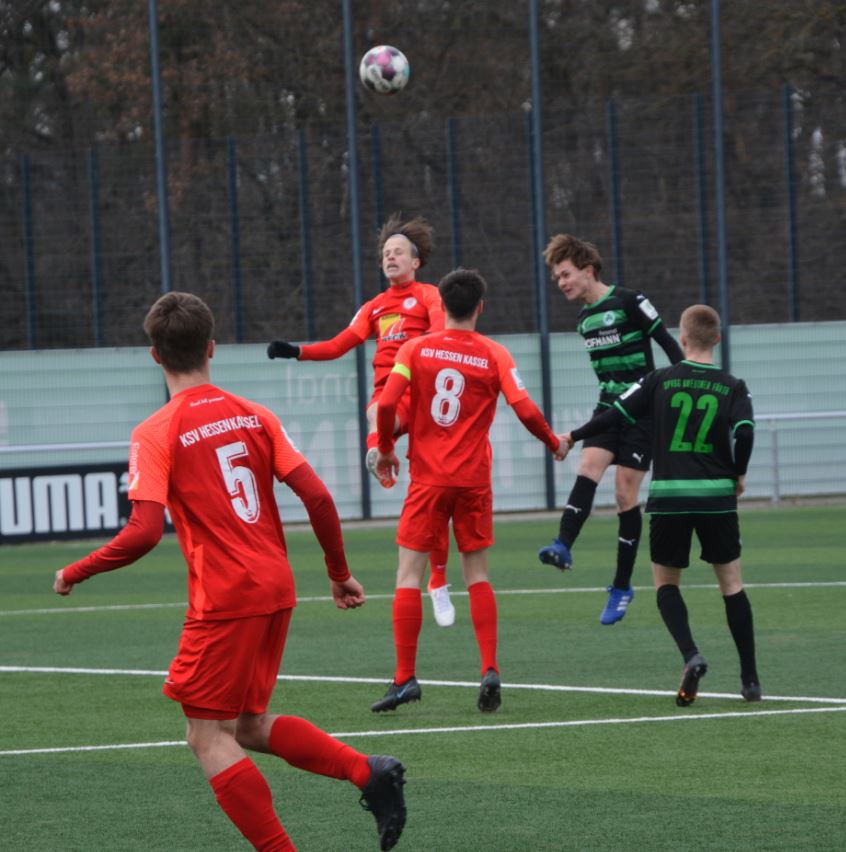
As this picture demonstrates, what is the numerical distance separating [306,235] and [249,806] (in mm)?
16291

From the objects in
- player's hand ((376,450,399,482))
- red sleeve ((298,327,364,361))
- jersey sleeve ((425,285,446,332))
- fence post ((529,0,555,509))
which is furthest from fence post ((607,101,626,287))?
player's hand ((376,450,399,482))

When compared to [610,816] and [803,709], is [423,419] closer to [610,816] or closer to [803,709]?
[803,709]

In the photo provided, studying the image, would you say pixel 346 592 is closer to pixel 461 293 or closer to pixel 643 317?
pixel 461 293

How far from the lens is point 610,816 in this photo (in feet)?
18.6

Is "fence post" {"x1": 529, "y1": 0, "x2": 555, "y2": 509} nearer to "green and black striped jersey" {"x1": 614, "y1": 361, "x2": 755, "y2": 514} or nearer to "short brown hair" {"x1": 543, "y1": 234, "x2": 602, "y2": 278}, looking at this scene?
"short brown hair" {"x1": 543, "y1": 234, "x2": 602, "y2": 278}

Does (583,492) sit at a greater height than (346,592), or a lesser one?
lesser

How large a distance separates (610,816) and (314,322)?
15.3 meters

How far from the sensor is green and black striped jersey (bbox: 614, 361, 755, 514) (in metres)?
7.56

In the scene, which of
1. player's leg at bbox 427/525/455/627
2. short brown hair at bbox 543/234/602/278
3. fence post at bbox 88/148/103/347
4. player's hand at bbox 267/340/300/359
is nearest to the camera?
player's hand at bbox 267/340/300/359

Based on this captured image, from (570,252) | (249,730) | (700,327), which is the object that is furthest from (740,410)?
(249,730)

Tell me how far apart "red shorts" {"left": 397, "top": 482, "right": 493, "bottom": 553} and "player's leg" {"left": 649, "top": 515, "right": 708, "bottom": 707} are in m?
0.78

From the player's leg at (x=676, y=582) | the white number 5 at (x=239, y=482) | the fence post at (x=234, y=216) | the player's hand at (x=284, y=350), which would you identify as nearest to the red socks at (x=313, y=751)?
the white number 5 at (x=239, y=482)

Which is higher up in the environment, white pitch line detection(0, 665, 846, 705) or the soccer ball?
the soccer ball

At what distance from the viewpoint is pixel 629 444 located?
10695mm
